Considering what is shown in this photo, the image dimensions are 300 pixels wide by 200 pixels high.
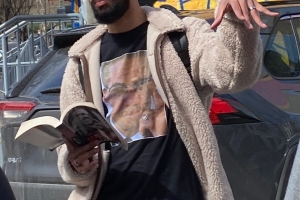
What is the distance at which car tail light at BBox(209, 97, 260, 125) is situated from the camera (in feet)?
11.6

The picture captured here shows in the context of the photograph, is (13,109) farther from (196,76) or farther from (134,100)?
(196,76)

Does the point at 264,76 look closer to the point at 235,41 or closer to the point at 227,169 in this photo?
the point at 227,169

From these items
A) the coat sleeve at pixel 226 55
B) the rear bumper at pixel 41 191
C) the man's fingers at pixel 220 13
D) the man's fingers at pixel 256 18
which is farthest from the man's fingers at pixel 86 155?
the rear bumper at pixel 41 191

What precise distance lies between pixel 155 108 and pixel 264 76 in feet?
5.75

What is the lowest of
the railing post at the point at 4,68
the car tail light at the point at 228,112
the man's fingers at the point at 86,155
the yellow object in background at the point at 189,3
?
the railing post at the point at 4,68

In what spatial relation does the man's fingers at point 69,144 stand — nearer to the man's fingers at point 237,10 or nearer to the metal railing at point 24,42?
the man's fingers at point 237,10

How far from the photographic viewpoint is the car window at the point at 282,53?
418cm

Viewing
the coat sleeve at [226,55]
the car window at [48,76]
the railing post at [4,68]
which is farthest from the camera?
the railing post at [4,68]

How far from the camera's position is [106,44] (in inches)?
98.6

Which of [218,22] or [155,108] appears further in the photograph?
[155,108]

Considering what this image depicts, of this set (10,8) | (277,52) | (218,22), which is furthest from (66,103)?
(10,8)

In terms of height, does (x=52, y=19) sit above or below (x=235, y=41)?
below

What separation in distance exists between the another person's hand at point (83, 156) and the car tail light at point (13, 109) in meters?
1.76

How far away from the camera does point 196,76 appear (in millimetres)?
2318
